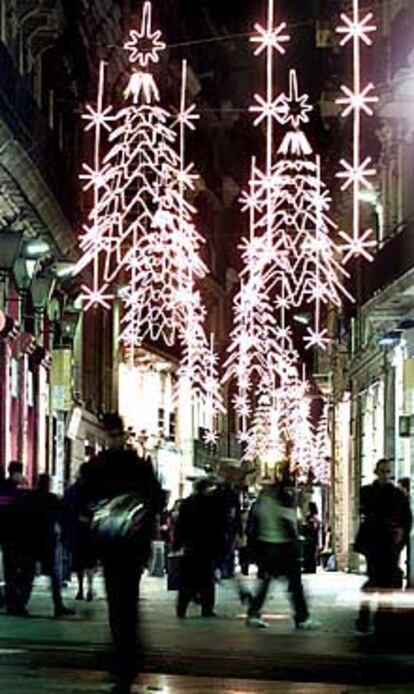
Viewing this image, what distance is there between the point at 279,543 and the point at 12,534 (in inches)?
171

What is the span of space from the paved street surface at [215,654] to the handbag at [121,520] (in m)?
1.12

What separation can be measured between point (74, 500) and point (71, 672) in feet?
7.23

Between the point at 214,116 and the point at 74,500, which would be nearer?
the point at 74,500

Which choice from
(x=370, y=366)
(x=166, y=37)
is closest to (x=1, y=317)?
(x=370, y=366)

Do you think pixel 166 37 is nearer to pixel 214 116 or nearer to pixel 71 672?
pixel 214 116

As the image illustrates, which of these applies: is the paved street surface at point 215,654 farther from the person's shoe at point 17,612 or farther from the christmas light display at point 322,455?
the christmas light display at point 322,455

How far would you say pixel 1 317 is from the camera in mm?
34875

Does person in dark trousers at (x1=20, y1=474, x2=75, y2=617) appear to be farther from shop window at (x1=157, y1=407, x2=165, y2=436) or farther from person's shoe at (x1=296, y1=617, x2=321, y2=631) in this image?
shop window at (x1=157, y1=407, x2=165, y2=436)

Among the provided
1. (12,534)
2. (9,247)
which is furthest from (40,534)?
(9,247)

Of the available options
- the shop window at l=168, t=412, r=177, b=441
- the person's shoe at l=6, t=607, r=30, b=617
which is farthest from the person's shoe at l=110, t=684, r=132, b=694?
the shop window at l=168, t=412, r=177, b=441

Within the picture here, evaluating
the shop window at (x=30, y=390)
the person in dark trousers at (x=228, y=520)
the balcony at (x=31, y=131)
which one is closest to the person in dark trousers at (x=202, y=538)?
the person in dark trousers at (x=228, y=520)

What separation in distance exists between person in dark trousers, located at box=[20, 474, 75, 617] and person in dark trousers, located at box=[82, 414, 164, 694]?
36.7 ft

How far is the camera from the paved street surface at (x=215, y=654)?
1444cm

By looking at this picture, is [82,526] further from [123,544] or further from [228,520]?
[228,520]
